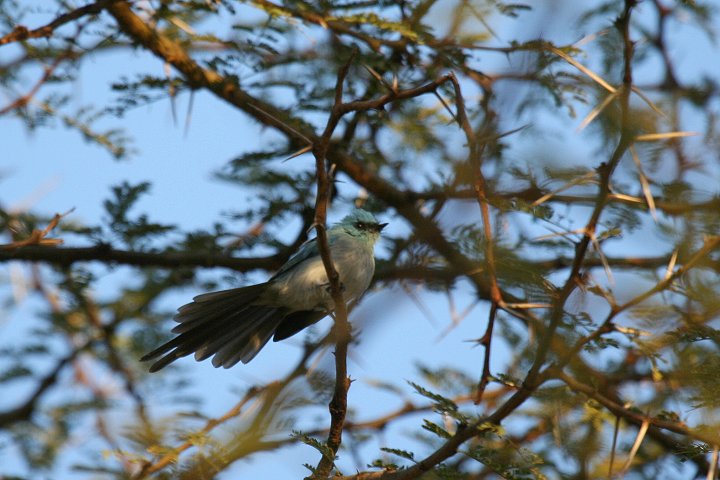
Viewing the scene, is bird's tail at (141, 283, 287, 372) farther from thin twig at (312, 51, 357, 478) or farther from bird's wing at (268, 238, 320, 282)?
thin twig at (312, 51, 357, 478)

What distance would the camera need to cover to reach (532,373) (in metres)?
3.09

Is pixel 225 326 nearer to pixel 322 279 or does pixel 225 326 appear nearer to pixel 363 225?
pixel 322 279

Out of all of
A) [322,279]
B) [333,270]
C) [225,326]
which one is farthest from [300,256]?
[333,270]

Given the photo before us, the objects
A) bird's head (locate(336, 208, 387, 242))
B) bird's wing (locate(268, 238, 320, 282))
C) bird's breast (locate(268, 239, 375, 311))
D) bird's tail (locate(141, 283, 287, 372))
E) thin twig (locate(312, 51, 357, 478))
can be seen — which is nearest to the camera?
thin twig (locate(312, 51, 357, 478))

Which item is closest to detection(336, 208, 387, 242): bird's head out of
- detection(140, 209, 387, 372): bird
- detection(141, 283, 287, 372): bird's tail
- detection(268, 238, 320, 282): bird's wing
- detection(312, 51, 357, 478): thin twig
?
detection(140, 209, 387, 372): bird

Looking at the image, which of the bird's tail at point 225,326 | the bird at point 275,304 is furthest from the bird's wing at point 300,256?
the bird's tail at point 225,326

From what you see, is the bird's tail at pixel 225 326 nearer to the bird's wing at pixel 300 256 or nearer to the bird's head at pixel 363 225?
the bird's wing at pixel 300 256

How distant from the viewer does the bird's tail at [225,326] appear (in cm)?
566

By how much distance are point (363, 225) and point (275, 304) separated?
2.86 ft

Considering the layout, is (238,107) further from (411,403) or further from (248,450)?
(248,450)

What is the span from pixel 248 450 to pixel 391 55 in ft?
14.9

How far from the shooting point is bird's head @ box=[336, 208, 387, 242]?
622 centimetres

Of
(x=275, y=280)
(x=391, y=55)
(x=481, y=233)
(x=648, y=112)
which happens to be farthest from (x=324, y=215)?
(x=391, y=55)

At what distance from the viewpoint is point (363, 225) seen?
627 centimetres
